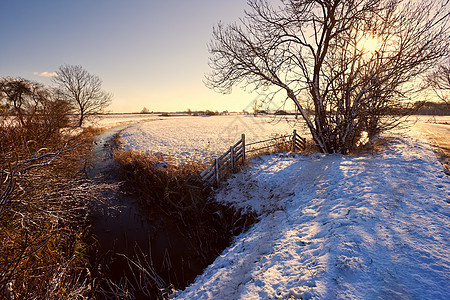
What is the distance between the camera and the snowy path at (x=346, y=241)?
284 centimetres

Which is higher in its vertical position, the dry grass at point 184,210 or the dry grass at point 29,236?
the dry grass at point 29,236

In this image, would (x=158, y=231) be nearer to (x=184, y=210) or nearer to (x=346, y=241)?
(x=184, y=210)

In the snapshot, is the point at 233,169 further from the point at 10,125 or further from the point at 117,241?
the point at 10,125

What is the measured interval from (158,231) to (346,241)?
621 centimetres

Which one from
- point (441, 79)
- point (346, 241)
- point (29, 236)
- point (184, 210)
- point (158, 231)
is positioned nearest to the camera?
point (346, 241)

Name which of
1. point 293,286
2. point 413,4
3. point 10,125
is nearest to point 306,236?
point 293,286

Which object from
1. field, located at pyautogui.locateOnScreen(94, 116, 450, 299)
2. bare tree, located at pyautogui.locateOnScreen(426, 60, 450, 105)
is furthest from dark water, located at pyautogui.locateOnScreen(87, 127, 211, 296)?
bare tree, located at pyautogui.locateOnScreen(426, 60, 450, 105)

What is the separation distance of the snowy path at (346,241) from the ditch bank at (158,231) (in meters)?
1.06

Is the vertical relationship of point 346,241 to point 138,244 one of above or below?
above

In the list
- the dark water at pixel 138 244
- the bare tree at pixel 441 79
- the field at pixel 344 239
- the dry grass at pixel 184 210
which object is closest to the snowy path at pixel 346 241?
the field at pixel 344 239

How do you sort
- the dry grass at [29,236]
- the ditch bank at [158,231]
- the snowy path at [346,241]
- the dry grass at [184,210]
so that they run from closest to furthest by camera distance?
the snowy path at [346,241] < the dry grass at [29,236] < the ditch bank at [158,231] < the dry grass at [184,210]

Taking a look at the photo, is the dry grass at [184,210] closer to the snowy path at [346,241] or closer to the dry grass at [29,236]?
the snowy path at [346,241]

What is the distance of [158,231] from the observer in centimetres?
762

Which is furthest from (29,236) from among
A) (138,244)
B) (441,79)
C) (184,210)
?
(441,79)
